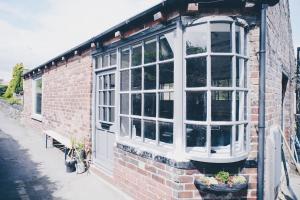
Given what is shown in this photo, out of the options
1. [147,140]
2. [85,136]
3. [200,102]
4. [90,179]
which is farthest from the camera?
[85,136]

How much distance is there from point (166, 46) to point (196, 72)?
738 millimetres

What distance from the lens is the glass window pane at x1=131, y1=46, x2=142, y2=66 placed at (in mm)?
5152

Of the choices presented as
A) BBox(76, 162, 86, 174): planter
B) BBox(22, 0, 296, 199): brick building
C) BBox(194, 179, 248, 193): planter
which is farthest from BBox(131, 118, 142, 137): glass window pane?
BBox(76, 162, 86, 174): planter

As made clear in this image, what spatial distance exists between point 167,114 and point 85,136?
3.46m

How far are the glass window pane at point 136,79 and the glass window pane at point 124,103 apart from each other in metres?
0.38

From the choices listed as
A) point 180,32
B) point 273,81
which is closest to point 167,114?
point 180,32

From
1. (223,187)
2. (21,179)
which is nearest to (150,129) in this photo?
(223,187)

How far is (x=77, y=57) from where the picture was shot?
788 cm

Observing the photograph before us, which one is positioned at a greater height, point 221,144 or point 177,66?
point 177,66

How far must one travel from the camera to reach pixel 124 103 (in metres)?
5.62

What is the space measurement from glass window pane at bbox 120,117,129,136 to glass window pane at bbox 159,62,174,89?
1346 mm

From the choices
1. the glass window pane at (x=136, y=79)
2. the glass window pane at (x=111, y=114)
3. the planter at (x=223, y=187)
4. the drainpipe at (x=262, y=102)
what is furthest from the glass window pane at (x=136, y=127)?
the drainpipe at (x=262, y=102)

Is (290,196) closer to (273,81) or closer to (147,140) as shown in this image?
(273,81)

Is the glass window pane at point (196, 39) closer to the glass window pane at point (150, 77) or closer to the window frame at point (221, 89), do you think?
the window frame at point (221, 89)
